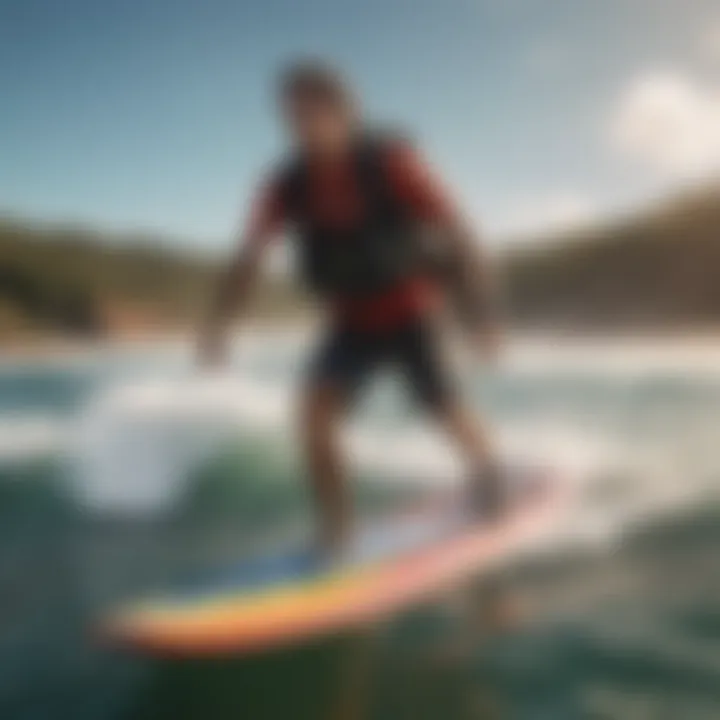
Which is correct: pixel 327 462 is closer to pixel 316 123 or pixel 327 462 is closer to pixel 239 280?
A: pixel 239 280

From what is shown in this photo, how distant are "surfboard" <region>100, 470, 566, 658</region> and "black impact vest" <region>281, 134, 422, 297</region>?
26cm

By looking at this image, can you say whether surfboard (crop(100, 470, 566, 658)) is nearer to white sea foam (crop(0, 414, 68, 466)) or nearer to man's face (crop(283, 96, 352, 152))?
white sea foam (crop(0, 414, 68, 466))

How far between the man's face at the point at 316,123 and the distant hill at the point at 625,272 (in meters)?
0.24

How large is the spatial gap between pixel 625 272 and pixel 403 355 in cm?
27

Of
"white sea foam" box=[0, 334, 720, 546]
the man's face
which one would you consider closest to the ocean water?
"white sea foam" box=[0, 334, 720, 546]

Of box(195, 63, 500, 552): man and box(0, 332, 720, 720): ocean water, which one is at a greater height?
box(195, 63, 500, 552): man

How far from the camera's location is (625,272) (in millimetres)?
1460

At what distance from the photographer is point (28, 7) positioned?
1.52 metres

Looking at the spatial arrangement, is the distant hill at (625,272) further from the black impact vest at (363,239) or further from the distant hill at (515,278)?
the black impact vest at (363,239)

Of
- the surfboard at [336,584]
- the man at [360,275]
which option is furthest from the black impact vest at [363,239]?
the surfboard at [336,584]

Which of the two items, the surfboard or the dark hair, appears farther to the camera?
the dark hair

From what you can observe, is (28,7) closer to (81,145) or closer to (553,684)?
(81,145)

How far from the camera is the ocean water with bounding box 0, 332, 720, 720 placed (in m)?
1.37

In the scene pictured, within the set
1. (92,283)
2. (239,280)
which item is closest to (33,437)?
(92,283)
